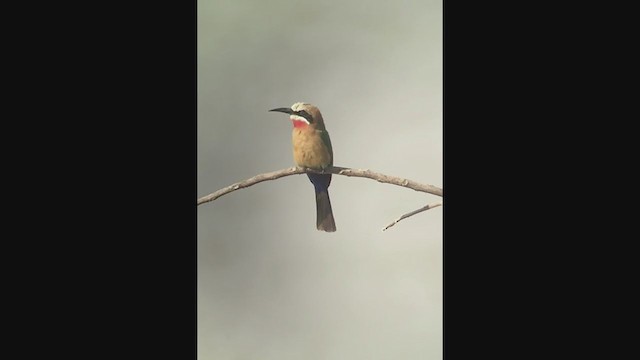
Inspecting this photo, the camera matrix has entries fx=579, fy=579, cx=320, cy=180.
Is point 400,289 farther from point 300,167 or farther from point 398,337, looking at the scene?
point 300,167

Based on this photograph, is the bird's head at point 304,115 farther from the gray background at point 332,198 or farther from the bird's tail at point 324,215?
the bird's tail at point 324,215

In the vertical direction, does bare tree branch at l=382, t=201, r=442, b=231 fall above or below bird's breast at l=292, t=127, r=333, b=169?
below

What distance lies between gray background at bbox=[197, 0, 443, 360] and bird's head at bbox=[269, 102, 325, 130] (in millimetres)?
26

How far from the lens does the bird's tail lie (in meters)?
2.04

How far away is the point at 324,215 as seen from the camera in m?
2.04

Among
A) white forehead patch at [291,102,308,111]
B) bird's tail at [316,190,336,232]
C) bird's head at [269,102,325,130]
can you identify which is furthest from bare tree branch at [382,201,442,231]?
white forehead patch at [291,102,308,111]

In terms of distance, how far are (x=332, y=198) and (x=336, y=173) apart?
0.09 metres

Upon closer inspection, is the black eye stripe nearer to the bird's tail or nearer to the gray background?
the gray background

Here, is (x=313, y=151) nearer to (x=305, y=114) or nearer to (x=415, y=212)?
(x=305, y=114)

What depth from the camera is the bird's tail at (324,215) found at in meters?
2.04

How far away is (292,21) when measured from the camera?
2072 mm

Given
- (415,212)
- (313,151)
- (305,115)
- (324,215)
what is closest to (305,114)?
(305,115)
